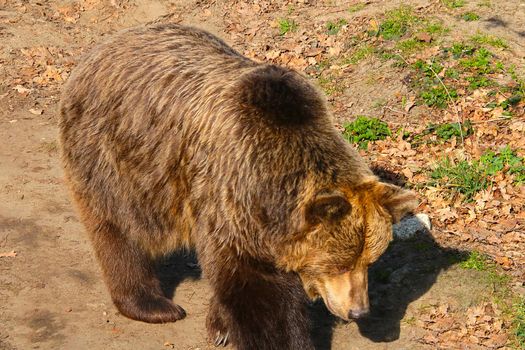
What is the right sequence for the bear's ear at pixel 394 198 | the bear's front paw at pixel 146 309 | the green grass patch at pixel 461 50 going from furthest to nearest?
the green grass patch at pixel 461 50
the bear's front paw at pixel 146 309
the bear's ear at pixel 394 198

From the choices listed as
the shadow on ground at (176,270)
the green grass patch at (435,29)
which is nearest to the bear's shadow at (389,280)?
the shadow on ground at (176,270)

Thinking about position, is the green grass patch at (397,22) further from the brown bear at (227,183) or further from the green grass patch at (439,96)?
the brown bear at (227,183)

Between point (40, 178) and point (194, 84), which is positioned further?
point (40, 178)

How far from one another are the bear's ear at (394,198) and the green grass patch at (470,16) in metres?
5.81

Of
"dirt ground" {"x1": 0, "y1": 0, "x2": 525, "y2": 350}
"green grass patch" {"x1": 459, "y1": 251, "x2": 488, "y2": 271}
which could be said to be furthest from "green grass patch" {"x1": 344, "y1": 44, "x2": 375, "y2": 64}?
"green grass patch" {"x1": 459, "y1": 251, "x2": 488, "y2": 271}

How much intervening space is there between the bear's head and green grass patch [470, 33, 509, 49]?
516cm

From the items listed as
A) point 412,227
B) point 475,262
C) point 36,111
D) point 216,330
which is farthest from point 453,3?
point 216,330

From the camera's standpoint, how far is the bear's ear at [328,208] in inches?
183

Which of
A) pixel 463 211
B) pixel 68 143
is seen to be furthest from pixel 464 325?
pixel 68 143

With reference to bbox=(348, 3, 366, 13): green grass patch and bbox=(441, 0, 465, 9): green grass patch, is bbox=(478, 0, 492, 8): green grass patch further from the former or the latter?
bbox=(348, 3, 366, 13): green grass patch

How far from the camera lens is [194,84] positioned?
226 inches

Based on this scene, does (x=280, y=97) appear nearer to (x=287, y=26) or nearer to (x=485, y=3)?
(x=485, y=3)

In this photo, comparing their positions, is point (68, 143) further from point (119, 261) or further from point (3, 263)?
point (3, 263)

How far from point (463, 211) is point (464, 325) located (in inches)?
60.3
